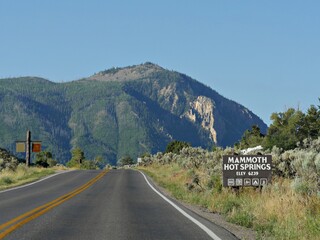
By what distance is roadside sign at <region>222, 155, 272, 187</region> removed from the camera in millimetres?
22938

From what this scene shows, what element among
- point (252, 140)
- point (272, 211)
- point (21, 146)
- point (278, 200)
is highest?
point (252, 140)

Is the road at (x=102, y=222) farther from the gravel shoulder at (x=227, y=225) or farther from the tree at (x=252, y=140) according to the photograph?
the tree at (x=252, y=140)

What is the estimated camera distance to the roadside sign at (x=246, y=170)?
75.3ft

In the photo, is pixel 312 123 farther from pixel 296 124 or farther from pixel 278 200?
pixel 278 200

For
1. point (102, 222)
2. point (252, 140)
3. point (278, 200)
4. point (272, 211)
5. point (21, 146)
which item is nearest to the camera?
point (102, 222)

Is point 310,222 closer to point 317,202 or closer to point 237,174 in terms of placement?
point 317,202

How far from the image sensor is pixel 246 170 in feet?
75.8

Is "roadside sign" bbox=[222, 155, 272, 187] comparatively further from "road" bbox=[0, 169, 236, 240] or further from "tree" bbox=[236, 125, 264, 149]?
"tree" bbox=[236, 125, 264, 149]

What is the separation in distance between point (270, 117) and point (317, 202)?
71992mm

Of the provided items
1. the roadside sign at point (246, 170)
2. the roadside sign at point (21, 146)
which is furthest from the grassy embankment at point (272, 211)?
the roadside sign at point (21, 146)

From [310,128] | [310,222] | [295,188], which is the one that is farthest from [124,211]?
[310,128]

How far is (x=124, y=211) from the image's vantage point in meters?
18.1

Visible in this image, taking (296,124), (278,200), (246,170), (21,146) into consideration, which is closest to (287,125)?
(296,124)

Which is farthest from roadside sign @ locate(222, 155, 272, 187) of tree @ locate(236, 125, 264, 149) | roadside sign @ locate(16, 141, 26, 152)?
tree @ locate(236, 125, 264, 149)
